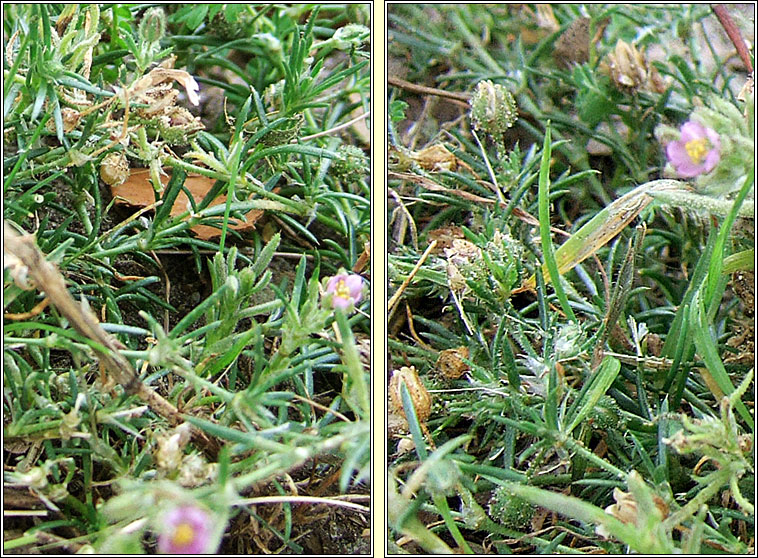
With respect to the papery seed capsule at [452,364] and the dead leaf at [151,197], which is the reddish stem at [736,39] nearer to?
the papery seed capsule at [452,364]

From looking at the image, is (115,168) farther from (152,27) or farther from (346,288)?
(346,288)

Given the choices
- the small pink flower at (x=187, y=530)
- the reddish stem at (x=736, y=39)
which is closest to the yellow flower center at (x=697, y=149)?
the reddish stem at (x=736, y=39)

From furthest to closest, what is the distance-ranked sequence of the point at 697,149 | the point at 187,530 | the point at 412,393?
the point at 412,393 → the point at 697,149 → the point at 187,530

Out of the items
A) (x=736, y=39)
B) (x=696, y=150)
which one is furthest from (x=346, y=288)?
(x=736, y=39)

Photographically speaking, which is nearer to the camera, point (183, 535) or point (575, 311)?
point (183, 535)

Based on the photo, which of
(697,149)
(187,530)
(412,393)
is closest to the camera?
(187,530)

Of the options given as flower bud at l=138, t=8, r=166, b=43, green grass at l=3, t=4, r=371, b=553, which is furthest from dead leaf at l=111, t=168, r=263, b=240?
flower bud at l=138, t=8, r=166, b=43

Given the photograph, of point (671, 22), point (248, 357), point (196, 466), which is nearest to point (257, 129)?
point (248, 357)
